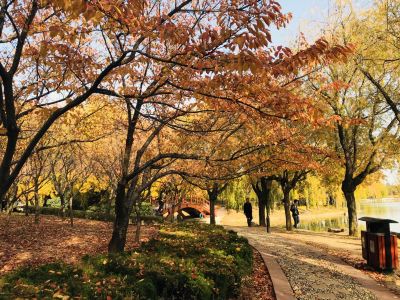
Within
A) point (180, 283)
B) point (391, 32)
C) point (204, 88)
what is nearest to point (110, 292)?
point (180, 283)

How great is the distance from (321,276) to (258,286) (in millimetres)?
1985

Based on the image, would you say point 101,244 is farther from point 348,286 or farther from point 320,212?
point 320,212

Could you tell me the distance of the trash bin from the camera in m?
9.38

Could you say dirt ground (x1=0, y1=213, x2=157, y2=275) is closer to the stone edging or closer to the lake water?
the stone edging

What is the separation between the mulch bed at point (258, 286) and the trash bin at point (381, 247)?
3054 millimetres

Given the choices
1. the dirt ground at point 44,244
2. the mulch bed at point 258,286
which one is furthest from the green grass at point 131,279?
the dirt ground at point 44,244

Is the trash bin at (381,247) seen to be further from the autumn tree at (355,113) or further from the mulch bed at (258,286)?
the autumn tree at (355,113)

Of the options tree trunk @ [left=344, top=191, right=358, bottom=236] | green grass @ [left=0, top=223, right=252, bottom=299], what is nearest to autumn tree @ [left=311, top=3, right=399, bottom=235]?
tree trunk @ [left=344, top=191, right=358, bottom=236]

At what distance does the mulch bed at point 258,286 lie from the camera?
7.08 m

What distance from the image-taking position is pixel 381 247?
948 centimetres

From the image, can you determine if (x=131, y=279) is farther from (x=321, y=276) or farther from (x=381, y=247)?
(x=381, y=247)

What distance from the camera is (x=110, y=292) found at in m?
4.04

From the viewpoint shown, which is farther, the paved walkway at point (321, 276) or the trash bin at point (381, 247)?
the trash bin at point (381, 247)

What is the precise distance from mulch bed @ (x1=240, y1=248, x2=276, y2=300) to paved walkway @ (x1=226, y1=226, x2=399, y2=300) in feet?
1.68
